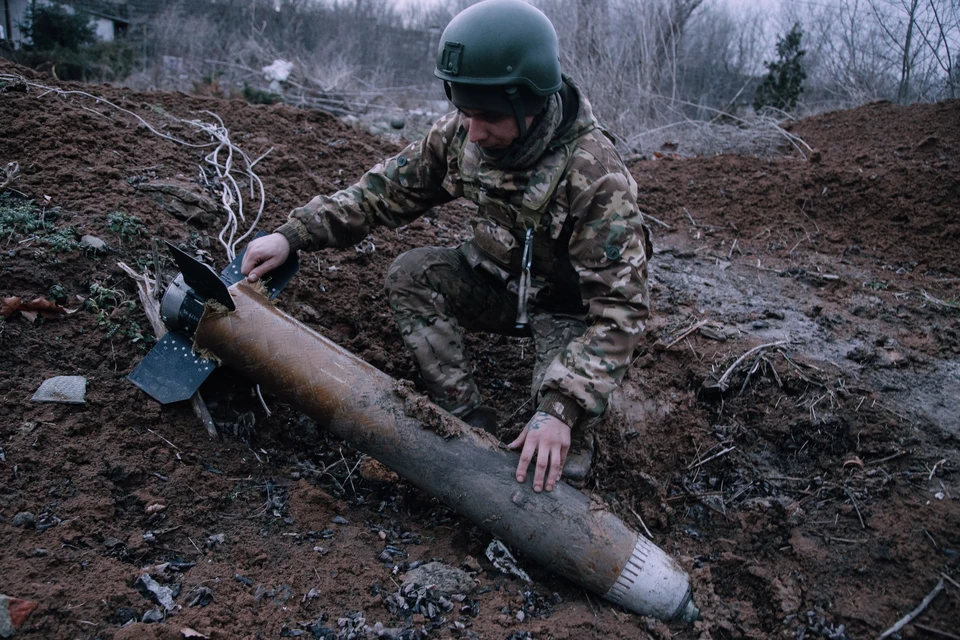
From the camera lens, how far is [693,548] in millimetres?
2453

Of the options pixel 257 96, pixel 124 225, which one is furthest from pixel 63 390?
pixel 257 96

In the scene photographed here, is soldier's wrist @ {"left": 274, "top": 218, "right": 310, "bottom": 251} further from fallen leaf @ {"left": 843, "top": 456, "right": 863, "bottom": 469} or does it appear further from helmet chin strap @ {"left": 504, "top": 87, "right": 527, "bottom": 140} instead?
fallen leaf @ {"left": 843, "top": 456, "right": 863, "bottom": 469}

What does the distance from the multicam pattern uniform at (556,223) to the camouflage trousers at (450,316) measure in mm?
67

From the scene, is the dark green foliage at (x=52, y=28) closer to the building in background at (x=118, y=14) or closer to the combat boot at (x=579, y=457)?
the building in background at (x=118, y=14)

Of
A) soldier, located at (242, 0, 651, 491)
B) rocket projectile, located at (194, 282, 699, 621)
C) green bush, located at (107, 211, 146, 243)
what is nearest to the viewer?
rocket projectile, located at (194, 282, 699, 621)

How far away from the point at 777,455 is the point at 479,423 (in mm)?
1231

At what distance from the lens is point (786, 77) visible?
1161 cm

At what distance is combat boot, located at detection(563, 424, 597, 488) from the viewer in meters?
2.42

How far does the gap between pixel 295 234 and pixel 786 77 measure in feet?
37.5

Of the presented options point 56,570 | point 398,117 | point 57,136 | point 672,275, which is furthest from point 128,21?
point 56,570

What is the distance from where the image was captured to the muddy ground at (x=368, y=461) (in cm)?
197

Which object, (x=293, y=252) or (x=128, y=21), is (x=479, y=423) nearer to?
(x=293, y=252)

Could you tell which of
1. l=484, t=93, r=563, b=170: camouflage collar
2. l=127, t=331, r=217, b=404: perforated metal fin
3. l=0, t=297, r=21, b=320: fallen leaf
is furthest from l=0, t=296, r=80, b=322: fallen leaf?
l=484, t=93, r=563, b=170: camouflage collar

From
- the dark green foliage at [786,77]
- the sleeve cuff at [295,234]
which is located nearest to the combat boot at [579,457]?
the sleeve cuff at [295,234]
